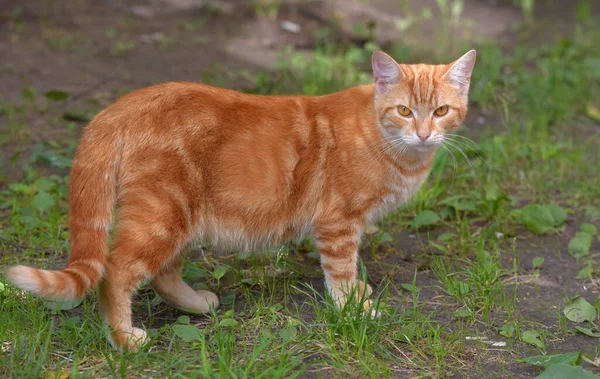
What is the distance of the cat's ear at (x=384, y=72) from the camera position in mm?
3816

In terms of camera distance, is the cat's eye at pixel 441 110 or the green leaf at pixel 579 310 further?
the cat's eye at pixel 441 110

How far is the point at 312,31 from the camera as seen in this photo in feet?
25.7

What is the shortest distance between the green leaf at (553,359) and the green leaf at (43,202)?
2801 mm

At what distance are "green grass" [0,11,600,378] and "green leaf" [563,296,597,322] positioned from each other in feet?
0.14

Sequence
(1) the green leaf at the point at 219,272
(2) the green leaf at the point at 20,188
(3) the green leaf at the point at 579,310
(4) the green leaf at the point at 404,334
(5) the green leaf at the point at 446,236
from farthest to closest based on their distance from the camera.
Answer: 1. (2) the green leaf at the point at 20,188
2. (5) the green leaf at the point at 446,236
3. (1) the green leaf at the point at 219,272
4. (3) the green leaf at the point at 579,310
5. (4) the green leaf at the point at 404,334

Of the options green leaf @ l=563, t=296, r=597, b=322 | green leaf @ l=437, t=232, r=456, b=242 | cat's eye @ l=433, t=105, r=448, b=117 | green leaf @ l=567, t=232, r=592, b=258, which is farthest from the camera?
green leaf @ l=437, t=232, r=456, b=242

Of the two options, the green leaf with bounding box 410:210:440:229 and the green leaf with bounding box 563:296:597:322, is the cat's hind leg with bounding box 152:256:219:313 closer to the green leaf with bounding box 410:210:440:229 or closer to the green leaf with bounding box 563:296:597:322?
the green leaf with bounding box 410:210:440:229

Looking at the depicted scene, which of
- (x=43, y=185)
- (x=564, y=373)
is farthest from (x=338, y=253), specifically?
(x=43, y=185)

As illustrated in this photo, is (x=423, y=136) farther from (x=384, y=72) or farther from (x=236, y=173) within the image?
(x=236, y=173)

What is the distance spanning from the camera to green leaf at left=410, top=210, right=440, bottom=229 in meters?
4.65

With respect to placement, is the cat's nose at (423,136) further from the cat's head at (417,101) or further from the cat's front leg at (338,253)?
the cat's front leg at (338,253)

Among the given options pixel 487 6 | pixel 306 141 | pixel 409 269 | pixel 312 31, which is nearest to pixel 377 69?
pixel 306 141

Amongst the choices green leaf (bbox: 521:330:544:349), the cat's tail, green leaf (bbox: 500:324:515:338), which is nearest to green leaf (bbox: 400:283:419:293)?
green leaf (bbox: 500:324:515:338)

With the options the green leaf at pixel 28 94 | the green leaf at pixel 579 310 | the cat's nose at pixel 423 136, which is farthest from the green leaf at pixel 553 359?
the green leaf at pixel 28 94
